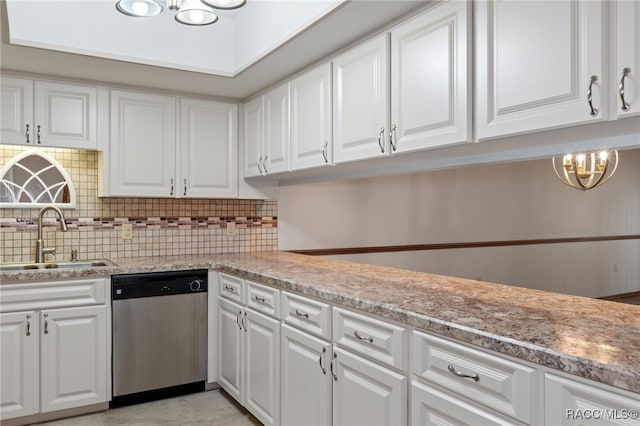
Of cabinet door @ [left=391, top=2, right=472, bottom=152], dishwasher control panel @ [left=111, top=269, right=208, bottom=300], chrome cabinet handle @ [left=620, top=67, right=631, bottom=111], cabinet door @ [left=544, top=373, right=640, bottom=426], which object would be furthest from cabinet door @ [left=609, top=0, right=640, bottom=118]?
dishwasher control panel @ [left=111, top=269, right=208, bottom=300]

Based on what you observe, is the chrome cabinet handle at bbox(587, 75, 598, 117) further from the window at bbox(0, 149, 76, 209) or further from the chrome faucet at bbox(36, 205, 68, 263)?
the window at bbox(0, 149, 76, 209)

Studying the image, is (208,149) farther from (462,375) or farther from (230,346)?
(462,375)

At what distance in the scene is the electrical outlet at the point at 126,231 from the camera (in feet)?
11.8

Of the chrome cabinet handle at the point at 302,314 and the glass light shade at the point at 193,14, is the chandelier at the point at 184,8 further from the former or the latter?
the chrome cabinet handle at the point at 302,314

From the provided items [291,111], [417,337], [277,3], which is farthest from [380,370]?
[277,3]

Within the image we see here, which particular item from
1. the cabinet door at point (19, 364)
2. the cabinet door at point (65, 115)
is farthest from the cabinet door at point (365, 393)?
the cabinet door at point (65, 115)

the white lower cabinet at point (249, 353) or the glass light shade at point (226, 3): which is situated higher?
the glass light shade at point (226, 3)

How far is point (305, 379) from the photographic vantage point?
2.22 m

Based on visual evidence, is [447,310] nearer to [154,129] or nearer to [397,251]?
[154,129]

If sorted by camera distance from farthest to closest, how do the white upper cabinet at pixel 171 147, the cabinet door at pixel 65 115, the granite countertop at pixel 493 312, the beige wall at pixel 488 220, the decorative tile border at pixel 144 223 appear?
the beige wall at pixel 488 220, the white upper cabinet at pixel 171 147, the decorative tile border at pixel 144 223, the cabinet door at pixel 65 115, the granite countertop at pixel 493 312

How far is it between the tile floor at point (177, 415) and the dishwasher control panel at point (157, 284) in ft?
2.23

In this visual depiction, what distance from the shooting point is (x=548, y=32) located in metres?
1.56

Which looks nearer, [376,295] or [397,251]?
[376,295]

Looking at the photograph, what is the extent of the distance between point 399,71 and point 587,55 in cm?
87
